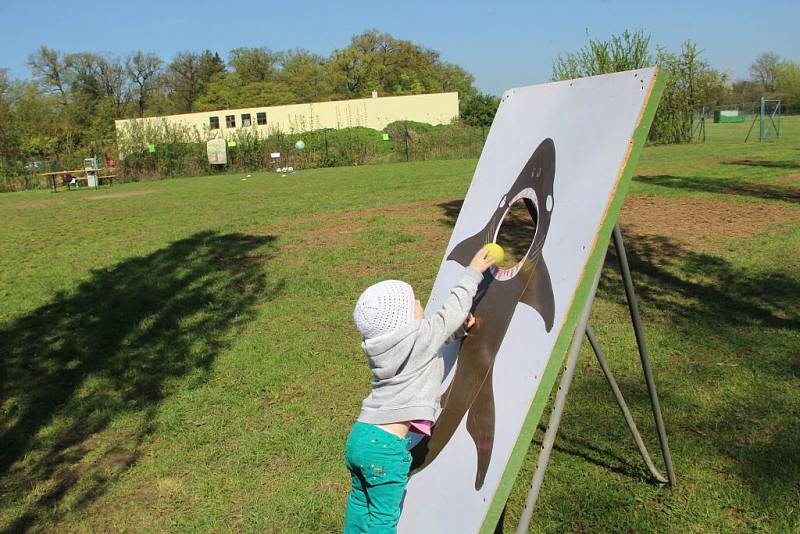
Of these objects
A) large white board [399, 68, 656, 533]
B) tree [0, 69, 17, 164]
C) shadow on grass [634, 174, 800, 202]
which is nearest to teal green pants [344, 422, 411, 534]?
large white board [399, 68, 656, 533]

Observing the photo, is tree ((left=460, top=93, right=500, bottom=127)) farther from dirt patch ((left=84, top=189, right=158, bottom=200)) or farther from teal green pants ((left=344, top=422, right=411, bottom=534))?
teal green pants ((left=344, top=422, right=411, bottom=534))

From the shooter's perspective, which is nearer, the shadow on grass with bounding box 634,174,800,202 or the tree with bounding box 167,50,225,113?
the shadow on grass with bounding box 634,174,800,202

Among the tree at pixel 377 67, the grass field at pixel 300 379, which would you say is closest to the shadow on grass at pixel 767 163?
the grass field at pixel 300 379

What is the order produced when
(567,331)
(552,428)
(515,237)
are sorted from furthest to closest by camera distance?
1. (515,237)
2. (552,428)
3. (567,331)

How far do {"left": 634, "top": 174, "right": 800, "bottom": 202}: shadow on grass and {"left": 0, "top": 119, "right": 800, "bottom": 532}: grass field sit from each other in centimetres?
59

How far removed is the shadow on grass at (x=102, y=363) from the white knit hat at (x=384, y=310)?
2308 millimetres

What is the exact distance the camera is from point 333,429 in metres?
4.11

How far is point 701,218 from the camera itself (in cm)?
952

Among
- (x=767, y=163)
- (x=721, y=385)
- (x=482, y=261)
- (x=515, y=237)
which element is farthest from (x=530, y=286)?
(x=767, y=163)

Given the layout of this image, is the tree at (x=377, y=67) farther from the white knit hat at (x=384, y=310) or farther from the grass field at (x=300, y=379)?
the white knit hat at (x=384, y=310)

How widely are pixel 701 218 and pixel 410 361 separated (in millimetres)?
8503

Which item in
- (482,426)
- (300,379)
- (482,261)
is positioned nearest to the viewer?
(482,426)

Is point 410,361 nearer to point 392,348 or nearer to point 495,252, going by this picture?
point 392,348

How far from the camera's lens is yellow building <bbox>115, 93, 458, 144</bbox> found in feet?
154
